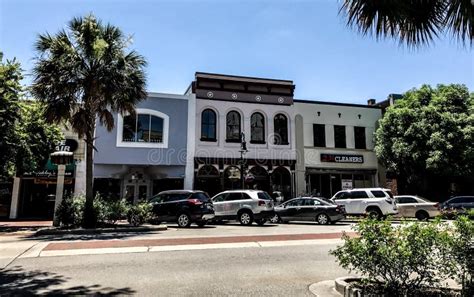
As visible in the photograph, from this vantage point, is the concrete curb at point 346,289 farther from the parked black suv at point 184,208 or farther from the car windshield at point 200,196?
the car windshield at point 200,196

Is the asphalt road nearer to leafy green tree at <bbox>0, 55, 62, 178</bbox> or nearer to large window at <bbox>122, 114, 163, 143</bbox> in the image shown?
leafy green tree at <bbox>0, 55, 62, 178</bbox>

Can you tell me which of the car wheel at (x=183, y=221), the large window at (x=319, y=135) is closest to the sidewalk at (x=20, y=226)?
the car wheel at (x=183, y=221)

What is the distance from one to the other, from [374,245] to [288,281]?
220cm

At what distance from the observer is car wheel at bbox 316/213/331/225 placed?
19359 millimetres

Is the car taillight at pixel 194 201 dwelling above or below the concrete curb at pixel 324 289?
above

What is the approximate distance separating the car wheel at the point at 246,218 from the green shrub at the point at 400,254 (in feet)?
43.7

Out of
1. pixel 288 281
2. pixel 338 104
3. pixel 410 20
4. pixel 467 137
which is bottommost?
pixel 288 281

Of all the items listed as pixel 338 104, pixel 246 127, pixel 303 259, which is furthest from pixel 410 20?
pixel 338 104

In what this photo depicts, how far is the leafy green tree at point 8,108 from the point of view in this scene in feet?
57.0

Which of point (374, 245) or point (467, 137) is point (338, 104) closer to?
point (467, 137)

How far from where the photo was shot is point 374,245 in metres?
5.58

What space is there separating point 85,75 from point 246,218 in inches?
395

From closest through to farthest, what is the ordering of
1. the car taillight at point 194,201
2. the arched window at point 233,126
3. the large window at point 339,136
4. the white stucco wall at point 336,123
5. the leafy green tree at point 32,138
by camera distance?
the car taillight at point 194,201, the leafy green tree at point 32,138, the arched window at point 233,126, the white stucco wall at point 336,123, the large window at point 339,136

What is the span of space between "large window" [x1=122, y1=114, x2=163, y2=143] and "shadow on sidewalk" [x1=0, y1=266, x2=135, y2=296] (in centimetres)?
1786
